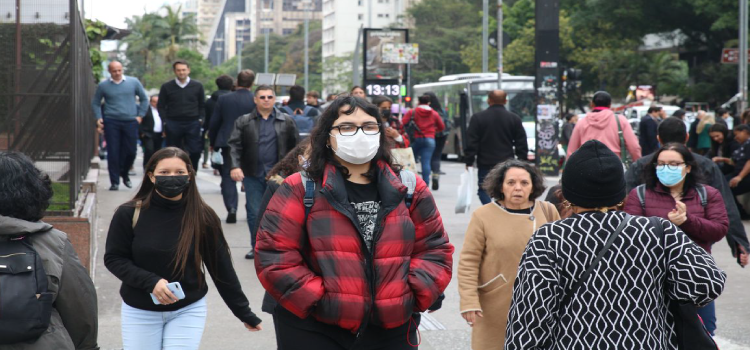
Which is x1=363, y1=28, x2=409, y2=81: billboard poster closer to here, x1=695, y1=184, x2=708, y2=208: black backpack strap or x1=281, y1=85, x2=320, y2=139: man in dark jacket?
x1=281, y1=85, x2=320, y2=139: man in dark jacket

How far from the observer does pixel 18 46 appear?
26.9 ft

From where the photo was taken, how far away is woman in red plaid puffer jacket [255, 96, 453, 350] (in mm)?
3643

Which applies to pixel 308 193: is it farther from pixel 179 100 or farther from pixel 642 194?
pixel 179 100

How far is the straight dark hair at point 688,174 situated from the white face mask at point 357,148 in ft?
8.81

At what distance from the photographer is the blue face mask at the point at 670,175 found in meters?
5.88

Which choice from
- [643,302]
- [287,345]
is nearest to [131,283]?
[287,345]

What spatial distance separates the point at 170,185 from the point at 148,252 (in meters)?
0.32

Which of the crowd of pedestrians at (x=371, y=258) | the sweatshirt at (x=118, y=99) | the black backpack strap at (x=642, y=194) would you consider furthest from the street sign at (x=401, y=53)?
the crowd of pedestrians at (x=371, y=258)

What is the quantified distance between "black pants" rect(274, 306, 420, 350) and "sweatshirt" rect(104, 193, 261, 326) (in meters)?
0.89

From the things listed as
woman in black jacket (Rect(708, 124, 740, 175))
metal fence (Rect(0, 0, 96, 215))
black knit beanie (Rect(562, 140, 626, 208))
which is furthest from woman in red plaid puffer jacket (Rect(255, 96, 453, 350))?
woman in black jacket (Rect(708, 124, 740, 175))

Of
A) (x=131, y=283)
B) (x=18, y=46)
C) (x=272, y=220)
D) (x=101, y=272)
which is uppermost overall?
(x=18, y=46)

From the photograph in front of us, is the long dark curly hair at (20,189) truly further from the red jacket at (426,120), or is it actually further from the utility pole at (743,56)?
the utility pole at (743,56)

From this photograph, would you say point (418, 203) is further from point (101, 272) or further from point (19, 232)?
point (101, 272)

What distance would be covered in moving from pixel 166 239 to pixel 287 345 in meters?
1.04
